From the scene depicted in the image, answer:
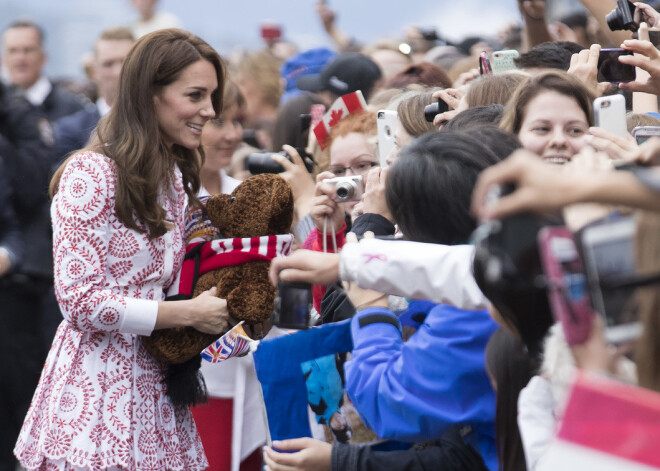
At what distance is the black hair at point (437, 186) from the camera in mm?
2092

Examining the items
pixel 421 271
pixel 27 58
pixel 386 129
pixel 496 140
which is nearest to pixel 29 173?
pixel 27 58

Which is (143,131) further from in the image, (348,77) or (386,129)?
(348,77)

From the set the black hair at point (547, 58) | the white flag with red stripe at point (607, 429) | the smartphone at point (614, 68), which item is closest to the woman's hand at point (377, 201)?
the smartphone at point (614, 68)

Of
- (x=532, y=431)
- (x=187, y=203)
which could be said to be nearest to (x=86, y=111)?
(x=187, y=203)

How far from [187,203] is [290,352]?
1.02 metres

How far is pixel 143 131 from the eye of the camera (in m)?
3.04

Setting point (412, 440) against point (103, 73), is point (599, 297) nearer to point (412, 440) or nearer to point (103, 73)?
point (412, 440)

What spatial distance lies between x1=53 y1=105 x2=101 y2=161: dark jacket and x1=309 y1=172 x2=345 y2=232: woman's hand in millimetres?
2474

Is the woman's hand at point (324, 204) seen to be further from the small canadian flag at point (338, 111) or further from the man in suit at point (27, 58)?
the man in suit at point (27, 58)

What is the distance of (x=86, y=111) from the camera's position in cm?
565

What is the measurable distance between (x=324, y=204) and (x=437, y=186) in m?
1.07

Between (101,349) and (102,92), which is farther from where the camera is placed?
(102,92)

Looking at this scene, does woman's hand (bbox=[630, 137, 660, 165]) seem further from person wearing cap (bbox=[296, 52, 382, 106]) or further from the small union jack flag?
person wearing cap (bbox=[296, 52, 382, 106])

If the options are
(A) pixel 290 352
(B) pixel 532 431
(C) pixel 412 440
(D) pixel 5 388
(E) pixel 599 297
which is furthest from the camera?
(D) pixel 5 388
